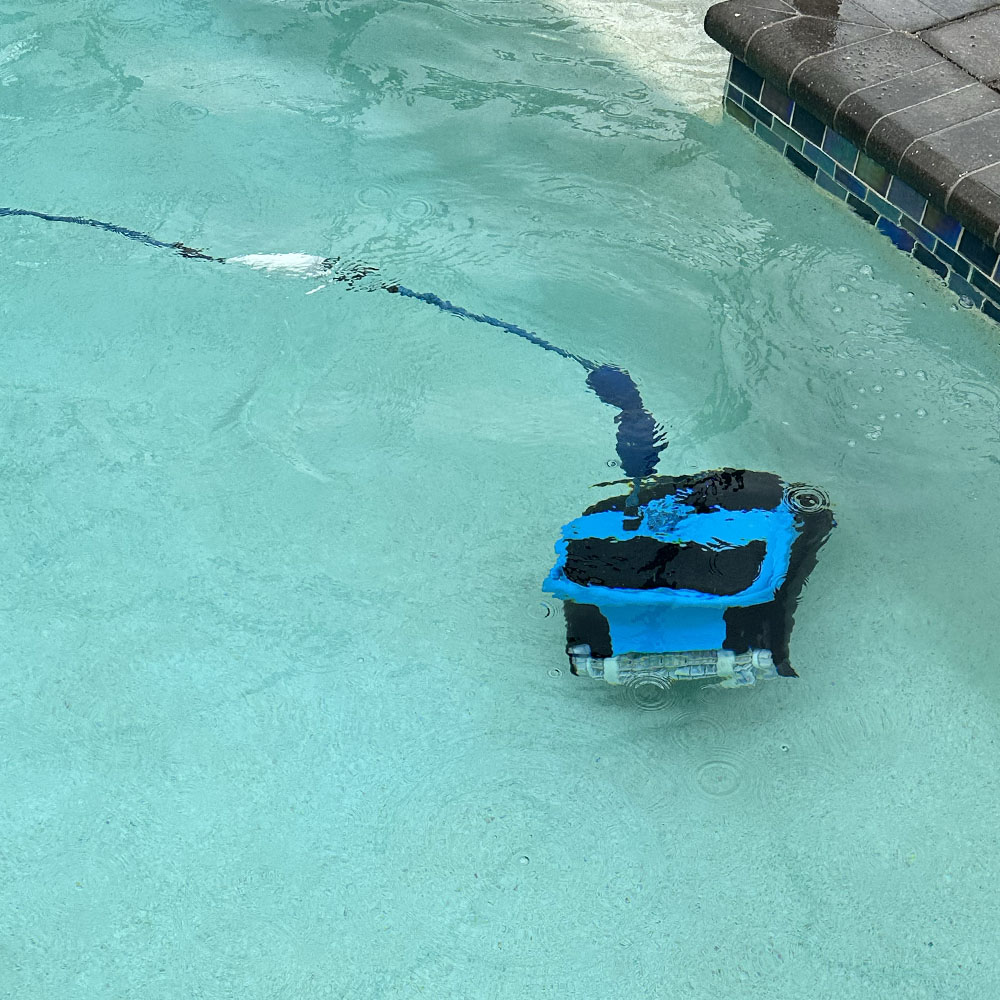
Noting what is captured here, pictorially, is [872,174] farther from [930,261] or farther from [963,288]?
[963,288]

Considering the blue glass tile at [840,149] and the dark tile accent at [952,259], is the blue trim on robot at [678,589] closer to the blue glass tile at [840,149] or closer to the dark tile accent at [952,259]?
the dark tile accent at [952,259]

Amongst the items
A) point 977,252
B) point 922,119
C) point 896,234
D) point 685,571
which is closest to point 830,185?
point 896,234

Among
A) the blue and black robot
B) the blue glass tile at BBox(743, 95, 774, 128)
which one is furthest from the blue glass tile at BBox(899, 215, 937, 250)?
the blue and black robot

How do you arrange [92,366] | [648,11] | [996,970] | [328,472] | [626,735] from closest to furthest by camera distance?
[996,970]
[626,735]
[328,472]
[92,366]
[648,11]

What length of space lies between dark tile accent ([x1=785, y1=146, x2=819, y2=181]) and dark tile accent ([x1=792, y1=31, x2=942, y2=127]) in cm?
25

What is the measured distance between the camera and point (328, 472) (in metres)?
2.88

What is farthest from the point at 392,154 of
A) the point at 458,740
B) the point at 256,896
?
the point at 256,896

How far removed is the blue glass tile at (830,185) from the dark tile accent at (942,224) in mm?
394

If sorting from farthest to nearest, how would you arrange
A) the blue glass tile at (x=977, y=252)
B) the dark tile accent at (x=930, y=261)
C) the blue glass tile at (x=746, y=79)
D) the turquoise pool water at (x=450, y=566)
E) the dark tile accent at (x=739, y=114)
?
the dark tile accent at (x=739, y=114) < the blue glass tile at (x=746, y=79) < the dark tile accent at (x=930, y=261) < the blue glass tile at (x=977, y=252) < the turquoise pool water at (x=450, y=566)

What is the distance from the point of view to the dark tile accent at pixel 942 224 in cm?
311

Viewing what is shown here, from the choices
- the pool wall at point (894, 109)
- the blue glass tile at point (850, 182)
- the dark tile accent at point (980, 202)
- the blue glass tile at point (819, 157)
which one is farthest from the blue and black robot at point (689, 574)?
the blue glass tile at point (819, 157)

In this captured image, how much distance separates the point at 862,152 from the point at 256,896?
9.55ft

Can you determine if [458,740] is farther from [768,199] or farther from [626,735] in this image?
[768,199]

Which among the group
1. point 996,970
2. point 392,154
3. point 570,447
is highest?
point 392,154
